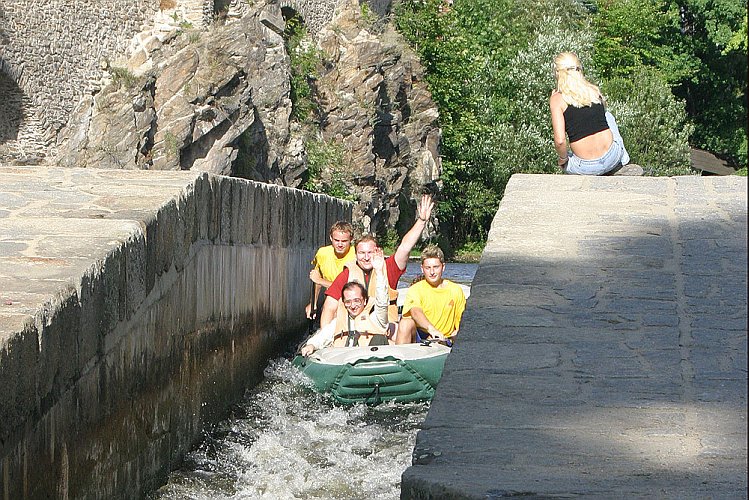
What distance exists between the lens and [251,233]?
31.4 ft

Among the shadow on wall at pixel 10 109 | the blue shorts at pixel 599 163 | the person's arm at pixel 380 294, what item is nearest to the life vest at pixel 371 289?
the person's arm at pixel 380 294

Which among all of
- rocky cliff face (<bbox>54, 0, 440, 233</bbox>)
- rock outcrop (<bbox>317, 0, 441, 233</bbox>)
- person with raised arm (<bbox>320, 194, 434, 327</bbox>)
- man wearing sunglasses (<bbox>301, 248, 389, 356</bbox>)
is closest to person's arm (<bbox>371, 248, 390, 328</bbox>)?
man wearing sunglasses (<bbox>301, 248, 389, 356</bbox>)

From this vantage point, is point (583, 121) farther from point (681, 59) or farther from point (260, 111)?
point (681, 59)

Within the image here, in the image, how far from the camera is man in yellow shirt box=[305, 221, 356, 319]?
11.4 metres

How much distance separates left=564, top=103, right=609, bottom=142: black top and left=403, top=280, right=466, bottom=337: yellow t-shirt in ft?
7.81

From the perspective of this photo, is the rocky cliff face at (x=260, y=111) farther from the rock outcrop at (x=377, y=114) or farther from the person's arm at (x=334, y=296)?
the person's arm at (x=334, y=296)

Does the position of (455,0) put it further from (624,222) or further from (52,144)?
(624,222)

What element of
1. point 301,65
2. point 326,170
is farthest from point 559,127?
point 301,65

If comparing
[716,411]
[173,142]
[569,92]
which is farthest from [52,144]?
[716,411]

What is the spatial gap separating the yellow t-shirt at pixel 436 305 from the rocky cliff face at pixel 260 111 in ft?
43.6

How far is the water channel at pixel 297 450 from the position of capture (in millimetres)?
7086

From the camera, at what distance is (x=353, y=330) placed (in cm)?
1015

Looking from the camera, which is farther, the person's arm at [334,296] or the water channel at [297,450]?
the person's arm at [334,296]

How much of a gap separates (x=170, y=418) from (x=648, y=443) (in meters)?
4.57
